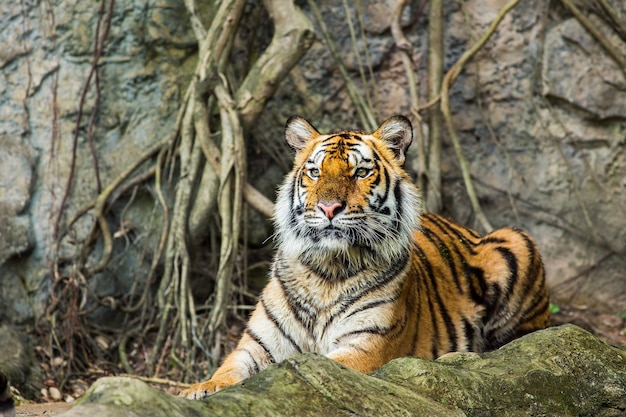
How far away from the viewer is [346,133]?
15.2ft

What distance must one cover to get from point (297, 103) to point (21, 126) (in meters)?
2.01

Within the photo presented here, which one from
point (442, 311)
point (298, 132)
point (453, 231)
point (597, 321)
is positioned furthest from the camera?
point (597, 321)

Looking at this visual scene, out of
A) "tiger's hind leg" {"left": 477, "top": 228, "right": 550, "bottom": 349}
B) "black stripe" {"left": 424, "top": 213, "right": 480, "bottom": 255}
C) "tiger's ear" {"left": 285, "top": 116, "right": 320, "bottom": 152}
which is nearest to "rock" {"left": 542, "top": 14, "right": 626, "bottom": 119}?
"black stripe" {"left": 424, "top": 213, "right": 480, "bottom": 255}

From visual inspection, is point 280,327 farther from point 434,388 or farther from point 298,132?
point 434,388

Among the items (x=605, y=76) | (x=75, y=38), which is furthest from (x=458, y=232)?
(x=75, y=38)

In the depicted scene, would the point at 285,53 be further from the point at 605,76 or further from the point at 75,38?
the point at 605,76

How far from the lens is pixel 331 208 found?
4141 millimetres

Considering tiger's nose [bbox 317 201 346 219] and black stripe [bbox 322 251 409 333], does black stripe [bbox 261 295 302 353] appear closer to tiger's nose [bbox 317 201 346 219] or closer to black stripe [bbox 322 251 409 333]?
black stripe [bbox 322 251 409 333]

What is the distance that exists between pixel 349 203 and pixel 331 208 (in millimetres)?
107

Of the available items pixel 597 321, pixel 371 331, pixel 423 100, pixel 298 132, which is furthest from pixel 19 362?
pixel 597 321

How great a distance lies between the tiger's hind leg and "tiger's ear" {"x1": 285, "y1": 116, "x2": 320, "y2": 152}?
4.27 feet

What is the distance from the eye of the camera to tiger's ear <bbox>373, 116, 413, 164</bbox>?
457 centimetres

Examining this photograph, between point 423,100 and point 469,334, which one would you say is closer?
point 469,334

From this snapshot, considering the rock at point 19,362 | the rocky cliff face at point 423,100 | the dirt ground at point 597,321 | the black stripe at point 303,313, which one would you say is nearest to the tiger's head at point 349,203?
the black stripe at point 303,313
